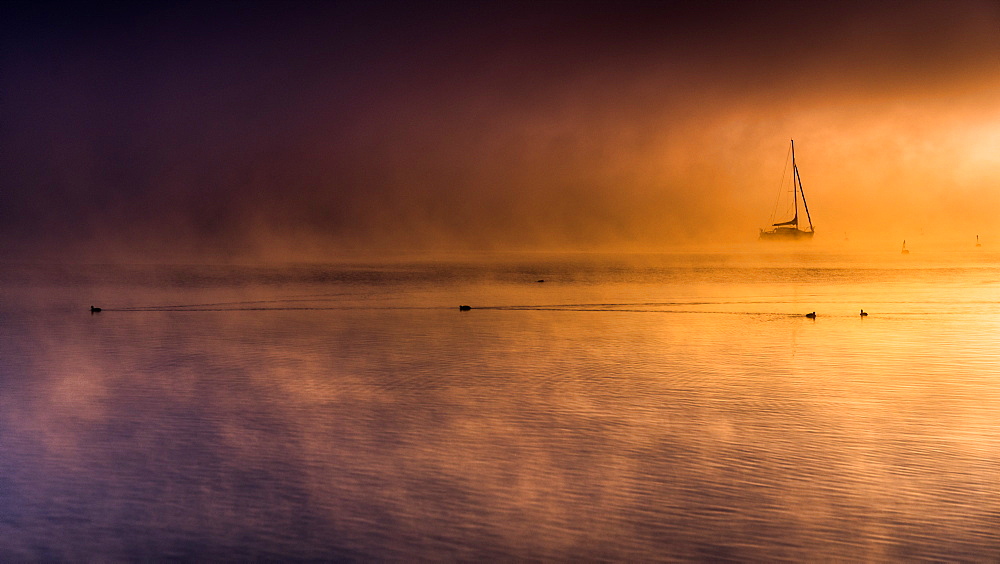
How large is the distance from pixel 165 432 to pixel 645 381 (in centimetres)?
738

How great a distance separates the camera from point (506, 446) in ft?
31.8

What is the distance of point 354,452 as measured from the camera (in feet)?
31.1

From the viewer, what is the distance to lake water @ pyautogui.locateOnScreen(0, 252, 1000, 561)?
22.6ft

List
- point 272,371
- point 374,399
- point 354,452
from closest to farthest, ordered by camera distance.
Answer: point 354,452, point 374,399, point 272,371

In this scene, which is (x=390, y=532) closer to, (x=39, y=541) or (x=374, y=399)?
(x=39, y=541)

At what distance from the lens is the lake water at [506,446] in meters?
6.90

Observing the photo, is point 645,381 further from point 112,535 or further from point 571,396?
point 112,535

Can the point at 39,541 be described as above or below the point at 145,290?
below

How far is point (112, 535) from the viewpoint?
702cm

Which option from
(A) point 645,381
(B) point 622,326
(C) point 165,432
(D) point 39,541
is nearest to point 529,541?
(D) point 39,541

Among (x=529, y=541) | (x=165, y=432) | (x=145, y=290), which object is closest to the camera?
(x=529, y=541)

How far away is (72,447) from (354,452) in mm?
3351

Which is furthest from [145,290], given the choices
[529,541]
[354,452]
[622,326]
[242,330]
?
[529,541]

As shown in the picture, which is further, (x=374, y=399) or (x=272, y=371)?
(x=272, y=371)
